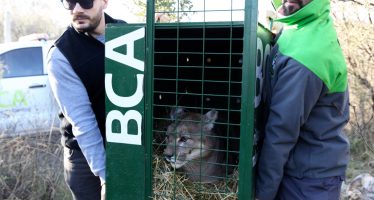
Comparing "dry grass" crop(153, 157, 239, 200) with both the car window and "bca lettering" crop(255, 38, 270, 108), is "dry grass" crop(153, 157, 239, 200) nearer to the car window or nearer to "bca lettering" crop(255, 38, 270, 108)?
"bca lettering" crop(255, 38, 270, 108)

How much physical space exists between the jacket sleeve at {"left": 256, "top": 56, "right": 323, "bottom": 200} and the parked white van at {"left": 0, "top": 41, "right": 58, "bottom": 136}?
3525mm

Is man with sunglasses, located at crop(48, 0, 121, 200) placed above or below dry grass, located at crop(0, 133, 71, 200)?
above

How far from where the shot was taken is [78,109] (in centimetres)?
240

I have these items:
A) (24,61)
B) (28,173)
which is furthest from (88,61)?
(24,61)

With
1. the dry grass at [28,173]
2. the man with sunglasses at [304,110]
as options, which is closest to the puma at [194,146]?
the man with sunglasses at [304,110]

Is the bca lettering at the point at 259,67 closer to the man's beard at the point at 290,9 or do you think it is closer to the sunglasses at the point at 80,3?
the man's beard at the point at 290,9

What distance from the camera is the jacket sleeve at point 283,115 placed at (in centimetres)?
200

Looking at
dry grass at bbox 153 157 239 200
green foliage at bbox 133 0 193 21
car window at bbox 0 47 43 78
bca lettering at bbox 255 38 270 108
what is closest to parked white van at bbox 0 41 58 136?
car window at bbox 0 47 43 78

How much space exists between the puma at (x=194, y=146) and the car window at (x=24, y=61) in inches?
198

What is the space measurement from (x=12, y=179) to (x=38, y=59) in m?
3.18

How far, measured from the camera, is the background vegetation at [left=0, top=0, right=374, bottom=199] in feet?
14.4

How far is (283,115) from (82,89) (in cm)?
118

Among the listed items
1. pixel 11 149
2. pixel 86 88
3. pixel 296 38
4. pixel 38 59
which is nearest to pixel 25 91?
pixel 38 59

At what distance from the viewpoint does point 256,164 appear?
2213 millimetres
